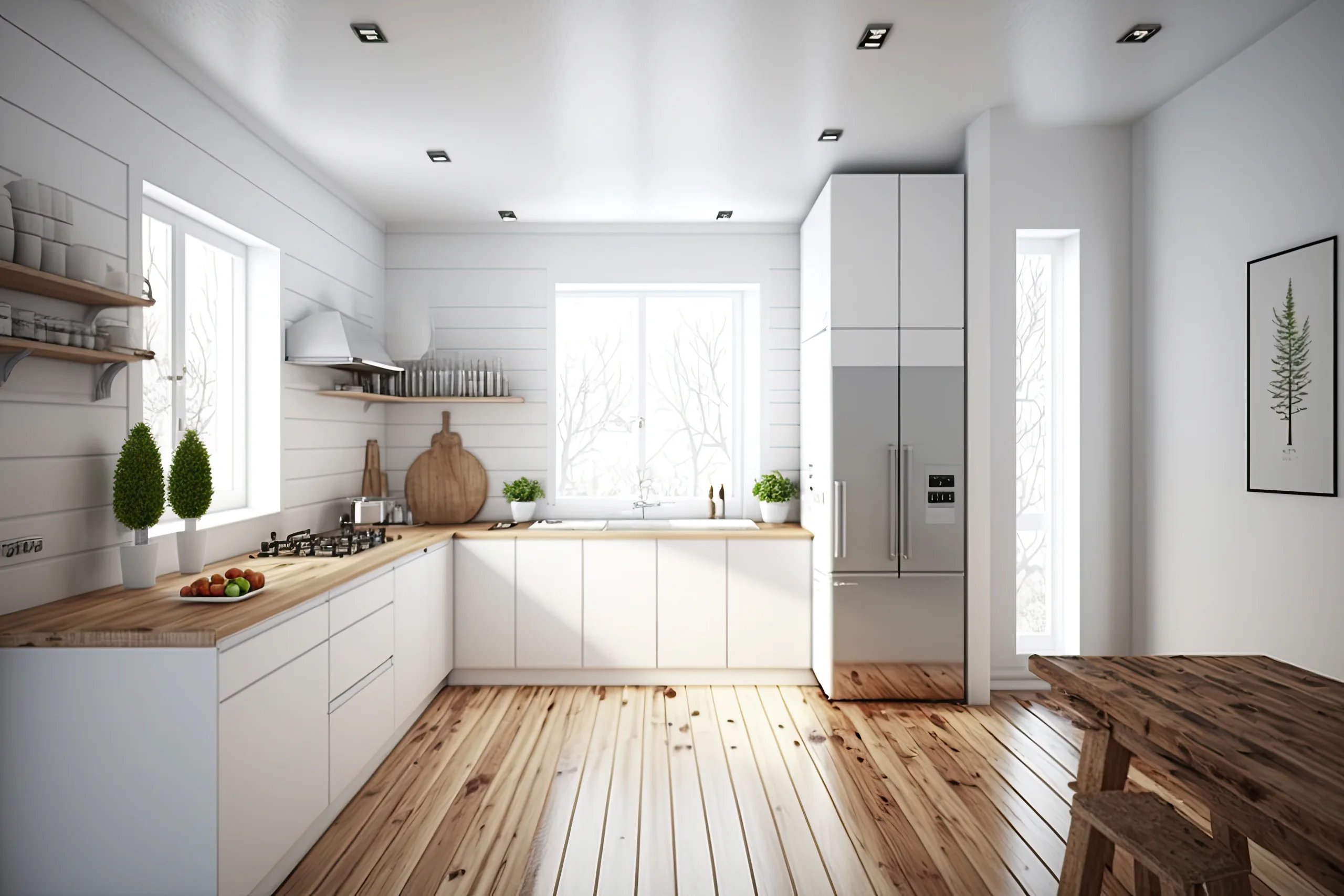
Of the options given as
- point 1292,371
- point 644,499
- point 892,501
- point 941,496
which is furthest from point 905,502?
point 644,499

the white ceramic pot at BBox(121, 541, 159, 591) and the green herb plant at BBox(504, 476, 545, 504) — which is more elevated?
the green herb plant at BBox(504, 476, 545, 504)

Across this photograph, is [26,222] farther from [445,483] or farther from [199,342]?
[445,483]

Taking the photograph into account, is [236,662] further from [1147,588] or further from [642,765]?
[1147,588]

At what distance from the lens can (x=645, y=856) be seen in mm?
2447

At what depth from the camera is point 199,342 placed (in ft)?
10.5

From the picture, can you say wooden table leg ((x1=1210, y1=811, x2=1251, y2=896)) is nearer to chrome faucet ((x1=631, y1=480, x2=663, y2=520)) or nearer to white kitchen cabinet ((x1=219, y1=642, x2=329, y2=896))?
white kitchen cabinet ((x1=219, y1=642, x2=329, y2=896))

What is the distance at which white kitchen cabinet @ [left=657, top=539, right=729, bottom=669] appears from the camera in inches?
164

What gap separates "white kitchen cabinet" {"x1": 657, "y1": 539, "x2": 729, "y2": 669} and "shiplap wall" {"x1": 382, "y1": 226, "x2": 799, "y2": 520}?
976mm

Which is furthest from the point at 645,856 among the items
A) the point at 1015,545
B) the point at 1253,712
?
the point at 1015,545

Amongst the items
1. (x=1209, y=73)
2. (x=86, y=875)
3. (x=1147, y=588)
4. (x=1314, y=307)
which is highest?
(x=1209, y=73)

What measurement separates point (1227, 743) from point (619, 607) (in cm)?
303

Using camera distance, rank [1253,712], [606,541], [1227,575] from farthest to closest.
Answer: [606,541] < [1227,575] < [1253,712]

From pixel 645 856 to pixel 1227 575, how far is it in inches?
103

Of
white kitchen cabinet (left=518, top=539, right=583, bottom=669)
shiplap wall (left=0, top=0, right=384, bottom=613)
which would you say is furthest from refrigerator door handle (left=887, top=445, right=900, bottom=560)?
shiplap wall (left=0, top=0, right=384, bottom=613)
